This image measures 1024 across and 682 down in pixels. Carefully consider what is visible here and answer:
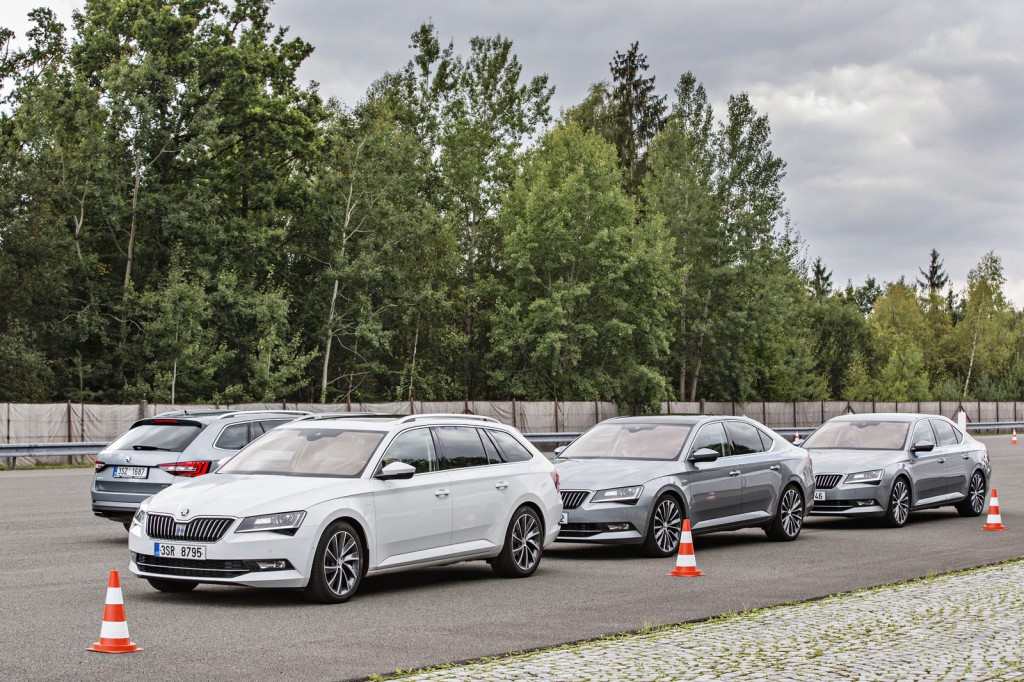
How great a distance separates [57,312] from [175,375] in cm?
606

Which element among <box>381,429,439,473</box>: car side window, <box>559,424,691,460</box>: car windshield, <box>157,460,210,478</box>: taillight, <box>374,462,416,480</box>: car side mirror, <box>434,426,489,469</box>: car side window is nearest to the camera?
<box>374,462,416,480</box>: car side mirror

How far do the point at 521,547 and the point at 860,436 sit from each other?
355 inches

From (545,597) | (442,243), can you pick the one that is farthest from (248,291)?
(545,597)

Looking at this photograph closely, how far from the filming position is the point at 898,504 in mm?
18812

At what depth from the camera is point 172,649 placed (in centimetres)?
853

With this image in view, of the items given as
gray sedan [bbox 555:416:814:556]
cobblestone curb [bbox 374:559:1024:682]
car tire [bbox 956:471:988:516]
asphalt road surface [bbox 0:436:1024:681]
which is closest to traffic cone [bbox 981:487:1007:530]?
asphalt road surface [bbox 0:436:1024:681]

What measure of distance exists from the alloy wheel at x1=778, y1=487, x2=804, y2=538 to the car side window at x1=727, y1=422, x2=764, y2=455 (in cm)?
70

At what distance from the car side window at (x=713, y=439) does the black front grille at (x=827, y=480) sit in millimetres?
3038

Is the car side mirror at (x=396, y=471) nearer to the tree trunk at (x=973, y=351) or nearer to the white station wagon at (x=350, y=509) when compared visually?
the white station wagon at (x=350, y=509)

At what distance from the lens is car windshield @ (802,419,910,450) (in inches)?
785

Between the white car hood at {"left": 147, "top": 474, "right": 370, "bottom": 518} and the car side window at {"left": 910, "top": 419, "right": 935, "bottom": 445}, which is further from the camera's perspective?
the car side window at {"left": 910, "top": 419, "right": 935, "bottom": 445}

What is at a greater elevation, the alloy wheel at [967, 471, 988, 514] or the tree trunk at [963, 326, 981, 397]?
the tree trunk at [963, 326, 981, 397]

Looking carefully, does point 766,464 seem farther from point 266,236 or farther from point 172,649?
point 266,236

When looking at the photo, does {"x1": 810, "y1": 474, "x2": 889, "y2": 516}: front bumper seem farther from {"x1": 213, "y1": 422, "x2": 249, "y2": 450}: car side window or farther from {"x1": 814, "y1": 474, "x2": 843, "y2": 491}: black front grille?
{"x1": 213, "y1": 422, "x2": 249, "y2": 450}: car side window
